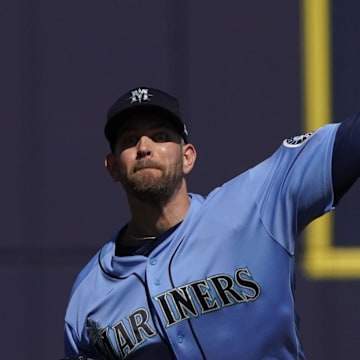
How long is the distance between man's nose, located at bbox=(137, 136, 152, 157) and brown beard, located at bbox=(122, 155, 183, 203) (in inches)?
0.9

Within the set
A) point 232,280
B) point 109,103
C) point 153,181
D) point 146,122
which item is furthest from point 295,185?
point 109,103

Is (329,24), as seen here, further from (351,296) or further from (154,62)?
(351,296)

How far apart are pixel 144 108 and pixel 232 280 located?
543mm

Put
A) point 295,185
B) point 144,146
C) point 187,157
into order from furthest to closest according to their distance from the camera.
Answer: point 187,157 → point 144,146 → point 295,185

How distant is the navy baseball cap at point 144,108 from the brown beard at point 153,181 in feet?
0.40

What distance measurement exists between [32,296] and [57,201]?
1.51 feet

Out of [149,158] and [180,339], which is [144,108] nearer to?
[149,158]

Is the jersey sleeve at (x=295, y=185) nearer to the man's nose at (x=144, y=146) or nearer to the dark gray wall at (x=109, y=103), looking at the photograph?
the man's nose at (x=144, y=146)

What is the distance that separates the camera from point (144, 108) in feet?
9.53

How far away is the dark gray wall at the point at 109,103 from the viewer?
503cm

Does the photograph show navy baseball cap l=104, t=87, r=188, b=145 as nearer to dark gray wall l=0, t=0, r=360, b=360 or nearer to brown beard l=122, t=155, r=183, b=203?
brown beard l=122, t=155, r=183, b=203

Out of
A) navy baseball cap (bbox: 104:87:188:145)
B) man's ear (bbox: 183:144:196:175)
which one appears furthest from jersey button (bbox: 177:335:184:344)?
navy baseball cap (bbox: 104:87:188:145)

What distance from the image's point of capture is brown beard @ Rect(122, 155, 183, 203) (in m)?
2.81

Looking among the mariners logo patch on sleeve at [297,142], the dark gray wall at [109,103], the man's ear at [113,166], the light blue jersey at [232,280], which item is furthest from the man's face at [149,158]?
the dark gray wall at [109,103]
